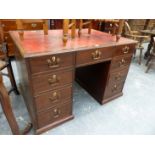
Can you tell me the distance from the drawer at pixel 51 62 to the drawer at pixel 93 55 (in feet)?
0.25

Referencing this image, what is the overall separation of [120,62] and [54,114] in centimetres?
88

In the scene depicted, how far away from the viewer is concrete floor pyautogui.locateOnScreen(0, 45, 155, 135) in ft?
4.63

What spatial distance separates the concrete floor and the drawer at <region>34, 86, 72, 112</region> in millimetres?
303

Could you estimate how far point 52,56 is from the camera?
1006 millimetres

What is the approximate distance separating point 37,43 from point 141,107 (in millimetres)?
1431

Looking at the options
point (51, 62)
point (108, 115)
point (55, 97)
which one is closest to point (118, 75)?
point (108, 115)

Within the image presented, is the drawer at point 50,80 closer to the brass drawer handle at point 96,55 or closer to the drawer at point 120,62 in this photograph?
the brass drawer handle at point 96,55

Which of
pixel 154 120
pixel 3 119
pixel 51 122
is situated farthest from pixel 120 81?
pixel 3 119

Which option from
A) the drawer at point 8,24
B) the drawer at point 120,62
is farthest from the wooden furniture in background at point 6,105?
the drawer at point 8,24

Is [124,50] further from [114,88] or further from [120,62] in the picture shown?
[114,88]

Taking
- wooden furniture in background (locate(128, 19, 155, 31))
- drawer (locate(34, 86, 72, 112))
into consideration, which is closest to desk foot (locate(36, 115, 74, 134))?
drawer (locate(34, 86, 72, 112))
